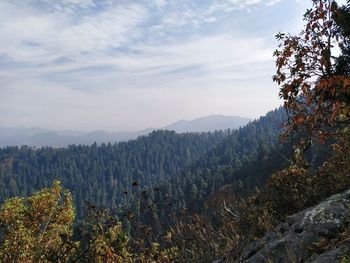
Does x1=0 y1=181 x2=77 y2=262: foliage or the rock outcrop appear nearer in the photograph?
the rock outcrop

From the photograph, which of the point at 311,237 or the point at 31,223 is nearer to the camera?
the point at 311,237

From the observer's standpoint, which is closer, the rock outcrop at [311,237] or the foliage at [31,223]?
the rock outcrop at [311,237]

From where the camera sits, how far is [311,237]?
27.5 ft

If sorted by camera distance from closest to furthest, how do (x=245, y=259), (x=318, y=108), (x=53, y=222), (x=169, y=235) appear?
(x=318, y=108) → (x=245, y=259) → (x=169, y=235) → (x=53, y=222)

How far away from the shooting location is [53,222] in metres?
22.5

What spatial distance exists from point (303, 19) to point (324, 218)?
418 cm

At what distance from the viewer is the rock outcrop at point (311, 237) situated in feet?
23.8

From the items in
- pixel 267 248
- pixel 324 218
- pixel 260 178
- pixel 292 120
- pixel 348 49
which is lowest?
pixel 260 178

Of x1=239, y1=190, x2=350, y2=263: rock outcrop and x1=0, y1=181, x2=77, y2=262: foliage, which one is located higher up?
x1=239, y1=190, x2=350, y2=263: rock outcrop

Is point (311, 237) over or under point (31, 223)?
over

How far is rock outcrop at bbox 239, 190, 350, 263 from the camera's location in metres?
7.25

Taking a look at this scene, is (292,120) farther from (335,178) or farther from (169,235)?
(335,178)

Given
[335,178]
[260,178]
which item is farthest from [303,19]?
[260,178]

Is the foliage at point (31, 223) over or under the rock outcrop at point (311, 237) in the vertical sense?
under
